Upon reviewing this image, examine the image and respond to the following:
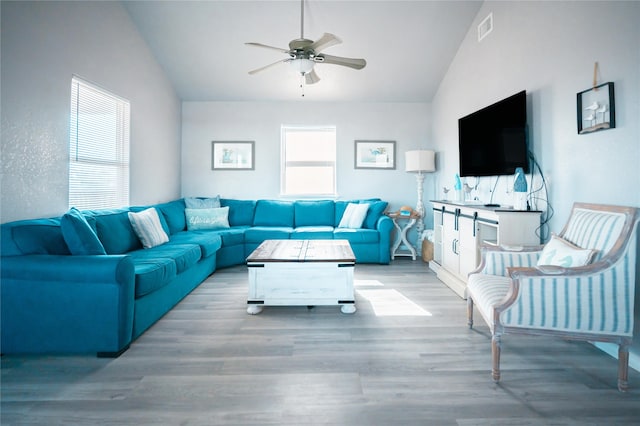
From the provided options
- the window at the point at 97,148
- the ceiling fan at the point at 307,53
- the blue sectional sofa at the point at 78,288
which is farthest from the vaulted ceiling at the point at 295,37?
the blue sectional sofa at the point at 78,288

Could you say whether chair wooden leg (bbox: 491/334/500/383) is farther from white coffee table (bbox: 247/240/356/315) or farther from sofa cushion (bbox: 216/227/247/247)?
sofa cushion (bbox: 216/227/247/247)

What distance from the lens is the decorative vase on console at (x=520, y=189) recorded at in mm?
2781

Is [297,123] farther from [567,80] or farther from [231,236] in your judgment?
[567,80]

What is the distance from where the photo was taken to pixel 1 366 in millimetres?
1911

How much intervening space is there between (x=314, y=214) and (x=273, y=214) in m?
0.64

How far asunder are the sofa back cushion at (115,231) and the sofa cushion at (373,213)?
2963 millimetres

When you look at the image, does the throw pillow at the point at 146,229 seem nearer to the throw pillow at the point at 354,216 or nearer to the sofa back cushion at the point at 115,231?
the sofa back cushion at the point at 115,231

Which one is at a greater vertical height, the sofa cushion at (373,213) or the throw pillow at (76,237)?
the sofa cushion at (373,213)

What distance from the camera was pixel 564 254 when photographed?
1965 millimetres

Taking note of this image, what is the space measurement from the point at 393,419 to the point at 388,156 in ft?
14.6

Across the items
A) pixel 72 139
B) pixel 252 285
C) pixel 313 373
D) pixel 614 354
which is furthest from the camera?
pixel 72 139

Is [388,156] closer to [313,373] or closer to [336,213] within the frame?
[336,213]

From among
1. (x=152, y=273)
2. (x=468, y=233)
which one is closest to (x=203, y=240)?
(x=152, y=273)

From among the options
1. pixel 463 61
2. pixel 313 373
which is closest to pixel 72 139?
pixel 313 373
